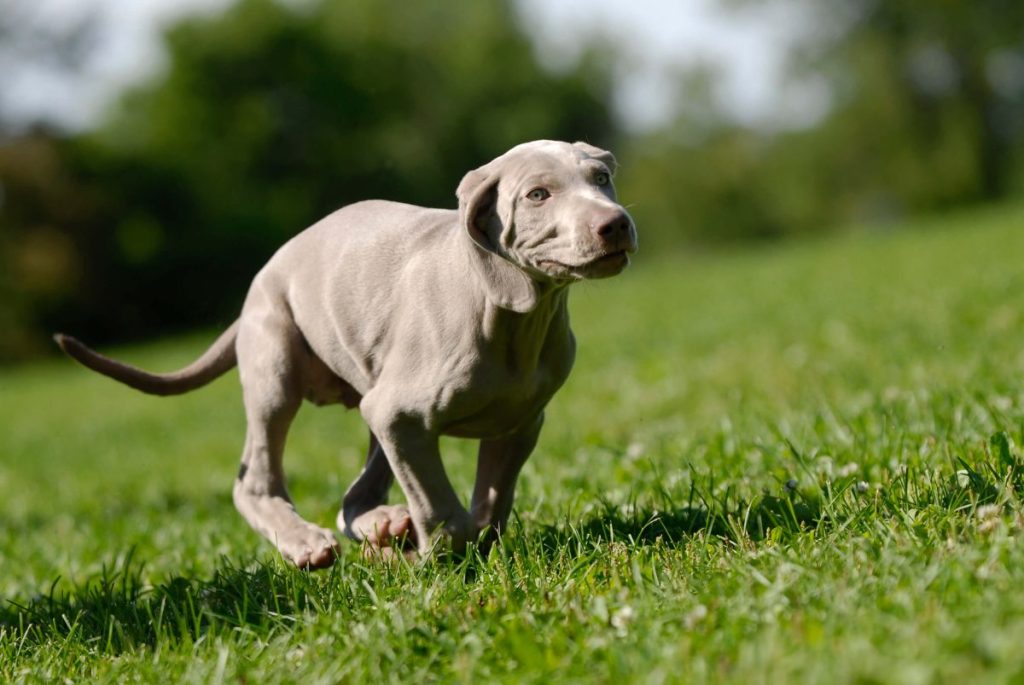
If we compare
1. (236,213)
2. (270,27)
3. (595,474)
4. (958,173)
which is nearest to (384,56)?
(270,27)

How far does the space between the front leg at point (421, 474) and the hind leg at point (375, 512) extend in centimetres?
11

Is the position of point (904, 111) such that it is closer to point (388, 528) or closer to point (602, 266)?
point (388, 528)

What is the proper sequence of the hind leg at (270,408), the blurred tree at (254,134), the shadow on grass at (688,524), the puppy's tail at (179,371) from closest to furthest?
the shadow on grass at (688,524)
the hind leg at (270,408)
the puppy's tail at (179,371)
the blurred tree at (254,134)

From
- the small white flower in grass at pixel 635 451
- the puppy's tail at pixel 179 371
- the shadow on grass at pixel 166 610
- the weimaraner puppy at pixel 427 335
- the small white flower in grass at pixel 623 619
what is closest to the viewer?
the small white flower in grass at pixel 623 619

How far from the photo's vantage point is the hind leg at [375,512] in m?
3.88

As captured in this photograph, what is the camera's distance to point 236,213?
32562 mm

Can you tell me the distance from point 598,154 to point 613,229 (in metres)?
0.44

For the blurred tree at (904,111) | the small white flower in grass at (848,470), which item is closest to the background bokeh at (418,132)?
the blurred tree at (904,111)

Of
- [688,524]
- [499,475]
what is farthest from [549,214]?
[688,524]

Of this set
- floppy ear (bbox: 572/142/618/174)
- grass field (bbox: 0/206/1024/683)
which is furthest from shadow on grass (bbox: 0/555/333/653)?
floppy ear (bbox: 572/142/618/174)

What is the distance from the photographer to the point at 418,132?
38.1 meters

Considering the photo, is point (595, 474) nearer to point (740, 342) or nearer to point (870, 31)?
point (740, 342)

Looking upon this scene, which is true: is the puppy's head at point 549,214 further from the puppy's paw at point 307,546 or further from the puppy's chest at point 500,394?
the puppy's paw at point 307,546

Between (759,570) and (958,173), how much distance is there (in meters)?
43.2
